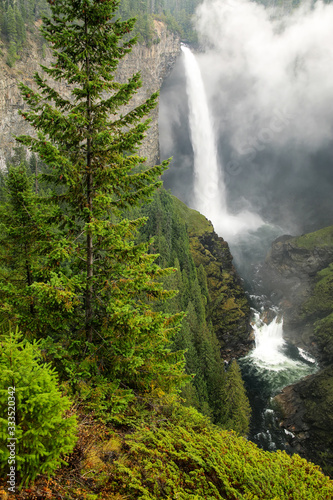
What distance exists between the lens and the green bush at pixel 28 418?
10.3 ft

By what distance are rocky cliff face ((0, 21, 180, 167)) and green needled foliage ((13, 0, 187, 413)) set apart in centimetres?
5545

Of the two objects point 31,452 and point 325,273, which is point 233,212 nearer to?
point 325,273

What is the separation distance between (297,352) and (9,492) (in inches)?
2910

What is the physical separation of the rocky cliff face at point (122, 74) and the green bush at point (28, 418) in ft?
204

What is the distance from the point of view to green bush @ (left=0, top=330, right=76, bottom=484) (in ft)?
10.3

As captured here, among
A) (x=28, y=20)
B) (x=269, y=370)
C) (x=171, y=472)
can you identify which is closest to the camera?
(x=171, y=472)

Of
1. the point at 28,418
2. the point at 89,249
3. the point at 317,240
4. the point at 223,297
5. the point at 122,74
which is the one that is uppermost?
the point at 122,74

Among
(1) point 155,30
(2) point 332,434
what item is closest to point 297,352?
(2) point 332,434

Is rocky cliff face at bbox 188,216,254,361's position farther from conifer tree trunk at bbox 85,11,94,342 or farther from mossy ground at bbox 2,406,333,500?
mossy ground at bbox 2,406,333,500

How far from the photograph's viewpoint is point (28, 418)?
3387 millimetres

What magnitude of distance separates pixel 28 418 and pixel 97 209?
5101 mm

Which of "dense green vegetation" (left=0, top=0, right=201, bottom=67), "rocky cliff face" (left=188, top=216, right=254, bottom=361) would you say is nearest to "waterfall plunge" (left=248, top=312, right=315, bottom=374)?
"rocky cliff face" (left=188, top=216, right=254, bottom=361)

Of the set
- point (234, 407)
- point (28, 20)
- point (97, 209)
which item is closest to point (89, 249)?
point (97, 209)

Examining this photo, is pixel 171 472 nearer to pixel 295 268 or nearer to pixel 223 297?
pixel 223 297
